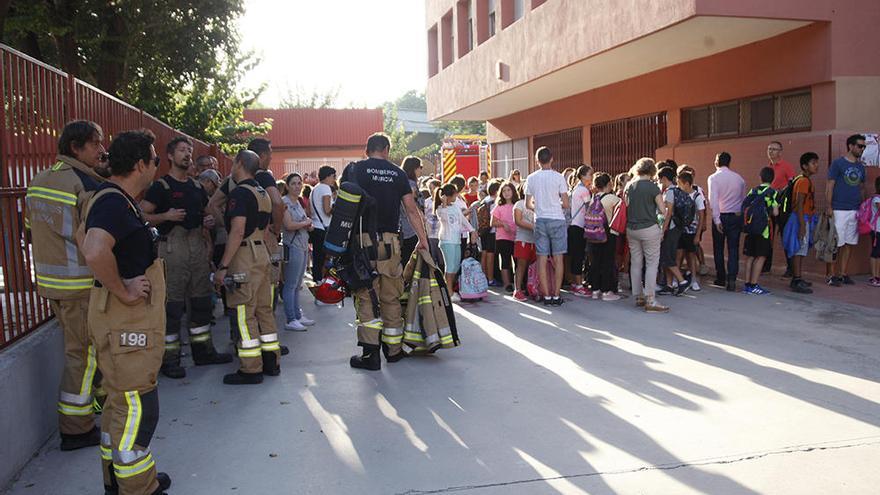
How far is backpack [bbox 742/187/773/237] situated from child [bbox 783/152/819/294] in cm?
38

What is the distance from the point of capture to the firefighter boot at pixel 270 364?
673cm

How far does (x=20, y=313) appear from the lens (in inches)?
208

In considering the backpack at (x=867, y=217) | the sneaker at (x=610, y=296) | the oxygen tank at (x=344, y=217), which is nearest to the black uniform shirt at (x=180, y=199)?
the oxygen tank at (x=344, y=217)

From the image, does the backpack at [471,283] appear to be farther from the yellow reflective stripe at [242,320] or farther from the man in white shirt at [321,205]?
the yellow reflective stripe at [242,320]

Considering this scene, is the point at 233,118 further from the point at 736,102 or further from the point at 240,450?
the point at 240,450

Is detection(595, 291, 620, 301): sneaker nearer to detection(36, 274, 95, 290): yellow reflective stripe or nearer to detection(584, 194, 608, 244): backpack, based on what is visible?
detection(584, 194, 608, 244): backpack

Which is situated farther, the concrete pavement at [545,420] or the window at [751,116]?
the window at [751,116]

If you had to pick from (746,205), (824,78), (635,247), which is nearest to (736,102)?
(824,78)

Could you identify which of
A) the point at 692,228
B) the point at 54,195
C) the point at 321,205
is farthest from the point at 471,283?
the point at 54,195

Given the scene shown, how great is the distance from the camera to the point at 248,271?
21.1ft

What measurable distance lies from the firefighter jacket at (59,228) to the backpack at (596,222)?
7077 millimetres

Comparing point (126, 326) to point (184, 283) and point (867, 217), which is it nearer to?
point (184, 283)

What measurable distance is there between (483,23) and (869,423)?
1646cm

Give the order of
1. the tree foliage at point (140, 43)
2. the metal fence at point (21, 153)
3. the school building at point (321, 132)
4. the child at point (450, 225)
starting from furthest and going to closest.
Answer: the school building at point (321, 132), the tree foliage at point (140, 43), the child at point (450, 225), the metal fence at point (21, 153)
